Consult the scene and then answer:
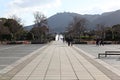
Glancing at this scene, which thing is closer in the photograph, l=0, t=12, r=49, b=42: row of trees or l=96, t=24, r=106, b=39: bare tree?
l=0, t=12, r=49, b=42: row of trees

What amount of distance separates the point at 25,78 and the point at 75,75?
7.79 ft

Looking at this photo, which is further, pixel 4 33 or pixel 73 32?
pixel 73 32

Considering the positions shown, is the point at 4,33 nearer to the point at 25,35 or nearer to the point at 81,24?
the point at 25,35

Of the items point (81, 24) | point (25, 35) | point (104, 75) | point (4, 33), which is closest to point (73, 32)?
point (81, 24)

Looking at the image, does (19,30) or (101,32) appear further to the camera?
(101,32)

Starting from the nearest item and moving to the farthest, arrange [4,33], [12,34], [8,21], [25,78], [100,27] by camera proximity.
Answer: [25,78], [4,33], [12,34], [8,21], [100,27]

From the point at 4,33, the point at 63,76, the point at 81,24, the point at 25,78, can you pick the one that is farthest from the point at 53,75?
the point at 81,24

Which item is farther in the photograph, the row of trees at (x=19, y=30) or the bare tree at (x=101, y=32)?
the bare tree at (x=101, y=32)

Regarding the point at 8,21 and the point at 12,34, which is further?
the point at 8,21

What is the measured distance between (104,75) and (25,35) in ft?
355

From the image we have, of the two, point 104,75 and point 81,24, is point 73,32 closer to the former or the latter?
point 81,24

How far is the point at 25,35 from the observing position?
404 feet

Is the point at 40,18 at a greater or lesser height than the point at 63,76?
greater

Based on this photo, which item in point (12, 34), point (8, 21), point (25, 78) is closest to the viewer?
point (25, 78)
